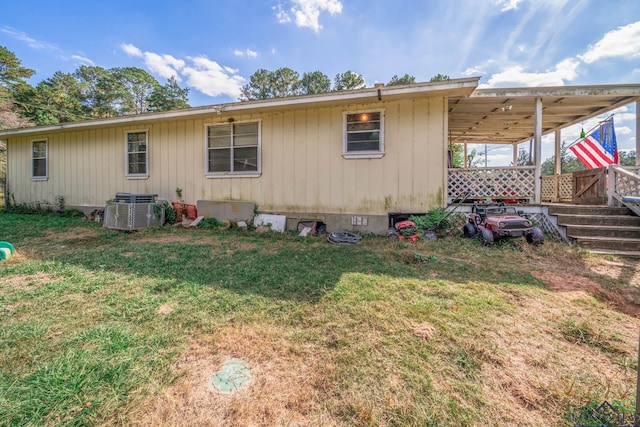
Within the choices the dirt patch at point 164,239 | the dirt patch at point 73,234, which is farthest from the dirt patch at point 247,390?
the dirt patch at point 73,234

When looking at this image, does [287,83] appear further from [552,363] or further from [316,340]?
[552,363]

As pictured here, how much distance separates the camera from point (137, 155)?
7.96 meters

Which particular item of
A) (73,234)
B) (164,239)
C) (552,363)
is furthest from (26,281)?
(552,363)

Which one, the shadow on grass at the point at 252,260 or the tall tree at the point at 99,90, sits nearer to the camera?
the shadow on grass at the point at 252,260

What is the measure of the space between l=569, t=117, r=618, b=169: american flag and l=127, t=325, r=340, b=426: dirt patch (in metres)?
9.31

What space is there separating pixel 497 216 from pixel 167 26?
538 inches

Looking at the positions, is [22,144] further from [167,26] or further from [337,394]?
[337,394]

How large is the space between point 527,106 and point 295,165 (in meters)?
6.13

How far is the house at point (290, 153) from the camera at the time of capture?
5.66 meters

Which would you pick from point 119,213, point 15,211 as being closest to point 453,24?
point 119,213

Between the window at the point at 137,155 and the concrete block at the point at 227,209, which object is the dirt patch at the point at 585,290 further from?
the window at the point at 137,155

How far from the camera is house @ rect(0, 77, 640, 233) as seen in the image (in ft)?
18.4

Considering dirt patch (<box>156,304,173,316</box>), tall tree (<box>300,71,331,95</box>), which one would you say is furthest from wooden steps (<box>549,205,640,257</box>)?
tall tree (<box>300,71,331,95</box>)

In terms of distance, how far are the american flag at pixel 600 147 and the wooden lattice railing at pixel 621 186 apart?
4.82ft
